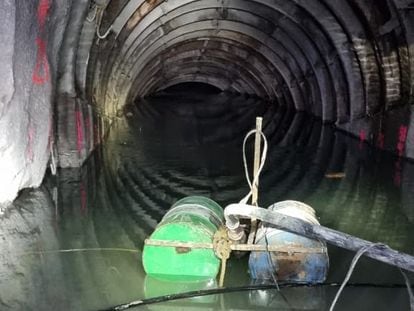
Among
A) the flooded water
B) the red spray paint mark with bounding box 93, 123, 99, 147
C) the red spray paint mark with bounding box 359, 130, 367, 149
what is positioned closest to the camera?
the flooded water

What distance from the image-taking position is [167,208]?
7.27 m

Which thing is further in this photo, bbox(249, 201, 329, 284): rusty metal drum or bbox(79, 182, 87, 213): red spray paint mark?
bbox(79, 182, 87, 213): red spray paint mark

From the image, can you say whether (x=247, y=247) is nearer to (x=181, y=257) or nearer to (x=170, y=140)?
(x=181, y=257)

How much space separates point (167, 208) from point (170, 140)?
6679 millimetres

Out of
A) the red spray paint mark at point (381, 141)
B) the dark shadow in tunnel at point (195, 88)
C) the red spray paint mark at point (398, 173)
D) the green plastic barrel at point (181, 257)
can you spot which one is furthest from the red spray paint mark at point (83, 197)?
the dark shadow in tunnel at point (195, 88)

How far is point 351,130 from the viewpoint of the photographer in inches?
621

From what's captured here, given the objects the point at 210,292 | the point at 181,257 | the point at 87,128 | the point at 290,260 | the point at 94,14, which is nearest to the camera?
the point at 210,292

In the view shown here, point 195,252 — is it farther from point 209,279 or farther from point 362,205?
point 362,205

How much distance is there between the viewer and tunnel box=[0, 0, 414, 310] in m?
4.97

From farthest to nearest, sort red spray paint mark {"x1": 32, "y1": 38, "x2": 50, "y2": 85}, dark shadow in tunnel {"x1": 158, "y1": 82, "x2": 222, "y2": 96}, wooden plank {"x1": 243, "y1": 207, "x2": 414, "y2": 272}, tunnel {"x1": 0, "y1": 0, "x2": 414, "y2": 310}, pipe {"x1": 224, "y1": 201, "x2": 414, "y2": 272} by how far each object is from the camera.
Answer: dark shadow in tunnel {"x1": 158, "y1": 82, "x2": 222, "y2": 96}, red spray paint mark {"x1": 32, "y1": 38, "x2": 50, "y2": 85}, tunnel {"x1": 0, "y1": 0, "x2": 414, "y2": 310}, pipe {"x1": 224, "y1": 201, "x2": 414, "y2": 272}, wooden plank {"x1": 243, "y1": 207, "x2": 414, "y2": 272}

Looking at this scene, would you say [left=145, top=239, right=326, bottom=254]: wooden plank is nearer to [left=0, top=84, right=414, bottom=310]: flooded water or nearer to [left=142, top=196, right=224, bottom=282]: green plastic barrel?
[left=142, top=196, right=224, bottom=282]: green plastic barrel

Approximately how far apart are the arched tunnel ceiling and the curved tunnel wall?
4cm

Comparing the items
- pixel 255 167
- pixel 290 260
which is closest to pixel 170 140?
pixel 255 167

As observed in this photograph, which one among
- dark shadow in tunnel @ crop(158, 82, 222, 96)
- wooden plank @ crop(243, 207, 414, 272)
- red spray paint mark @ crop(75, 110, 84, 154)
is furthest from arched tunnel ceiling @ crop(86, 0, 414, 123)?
dark shadow in tunnel @ crop(158, 82, 222, 96)
